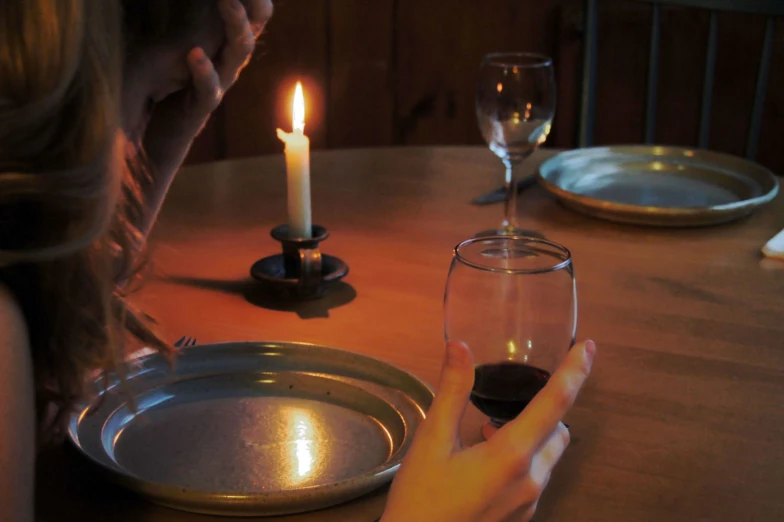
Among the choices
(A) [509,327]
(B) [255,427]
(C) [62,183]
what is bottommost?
(B) [255,427]

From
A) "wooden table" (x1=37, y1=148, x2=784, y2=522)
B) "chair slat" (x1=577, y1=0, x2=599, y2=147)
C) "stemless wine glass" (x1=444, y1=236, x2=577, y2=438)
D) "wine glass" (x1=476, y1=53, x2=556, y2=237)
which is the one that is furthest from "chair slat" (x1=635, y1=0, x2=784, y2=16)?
"stemless wine glass" (x1=444, y1=236, x2=577, y2=438)

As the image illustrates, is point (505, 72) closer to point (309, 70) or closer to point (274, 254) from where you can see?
point (274, 254)

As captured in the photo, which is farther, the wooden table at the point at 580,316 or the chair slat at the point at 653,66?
the chair slat at the point at 653,66

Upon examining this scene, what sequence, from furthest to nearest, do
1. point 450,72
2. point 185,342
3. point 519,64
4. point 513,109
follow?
point 450,72, point 519,64, point 513,109, point 185,342

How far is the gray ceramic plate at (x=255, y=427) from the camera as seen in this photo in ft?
1.89

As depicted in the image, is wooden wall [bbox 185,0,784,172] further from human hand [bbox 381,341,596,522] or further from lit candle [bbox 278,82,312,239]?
human hand [bbox 381,341,596,522]

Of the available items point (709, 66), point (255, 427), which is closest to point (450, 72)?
point (709, 66)

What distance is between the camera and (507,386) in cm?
63

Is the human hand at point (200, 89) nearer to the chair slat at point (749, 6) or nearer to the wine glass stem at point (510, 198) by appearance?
the wine glass stem at point (510, 198)

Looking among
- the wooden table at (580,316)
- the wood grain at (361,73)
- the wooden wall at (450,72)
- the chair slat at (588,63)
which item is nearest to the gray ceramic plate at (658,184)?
the wooden table at (580,316)

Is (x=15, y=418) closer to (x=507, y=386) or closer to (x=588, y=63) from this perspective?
(x=507, y=386)

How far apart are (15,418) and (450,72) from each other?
2264 mm

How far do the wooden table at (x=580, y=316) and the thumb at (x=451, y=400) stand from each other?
0.29 ft

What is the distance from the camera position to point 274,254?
3.47ft
